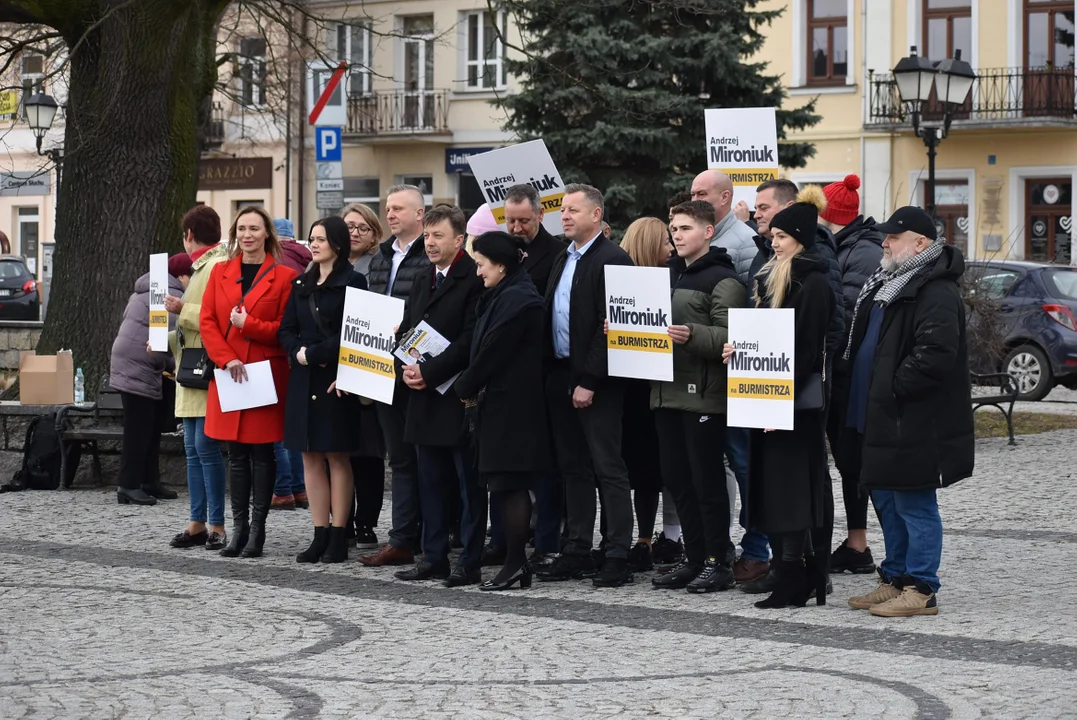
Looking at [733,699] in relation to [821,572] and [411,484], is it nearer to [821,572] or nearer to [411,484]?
[821,572]

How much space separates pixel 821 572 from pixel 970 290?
32.7 feet

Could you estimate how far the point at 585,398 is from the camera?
9.02 metres

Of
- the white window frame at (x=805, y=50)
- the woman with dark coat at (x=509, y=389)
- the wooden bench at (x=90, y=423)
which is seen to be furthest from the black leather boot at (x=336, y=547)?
the white window frame at (x=805, y=50)

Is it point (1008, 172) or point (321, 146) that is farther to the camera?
point (1008, 172)

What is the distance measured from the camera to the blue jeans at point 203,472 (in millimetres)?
10453

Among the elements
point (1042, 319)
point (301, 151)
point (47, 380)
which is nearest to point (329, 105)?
point (47, 380)

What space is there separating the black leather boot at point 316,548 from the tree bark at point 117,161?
5.07 m

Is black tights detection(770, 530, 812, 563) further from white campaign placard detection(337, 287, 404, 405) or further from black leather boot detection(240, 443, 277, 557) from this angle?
black leather boot detection(240, 443, 277, 557)

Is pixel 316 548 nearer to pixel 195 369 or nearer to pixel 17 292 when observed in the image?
pixel 195 369

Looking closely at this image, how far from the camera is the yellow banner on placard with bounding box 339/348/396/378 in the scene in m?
9.50

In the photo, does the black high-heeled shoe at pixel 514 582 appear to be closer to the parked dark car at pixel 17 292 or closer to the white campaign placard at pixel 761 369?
the white campaign placard at pixel 761 369

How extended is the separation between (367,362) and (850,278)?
2.61 m

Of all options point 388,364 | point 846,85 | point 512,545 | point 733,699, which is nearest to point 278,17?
point 388,364

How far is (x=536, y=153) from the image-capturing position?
1084 centimetres
